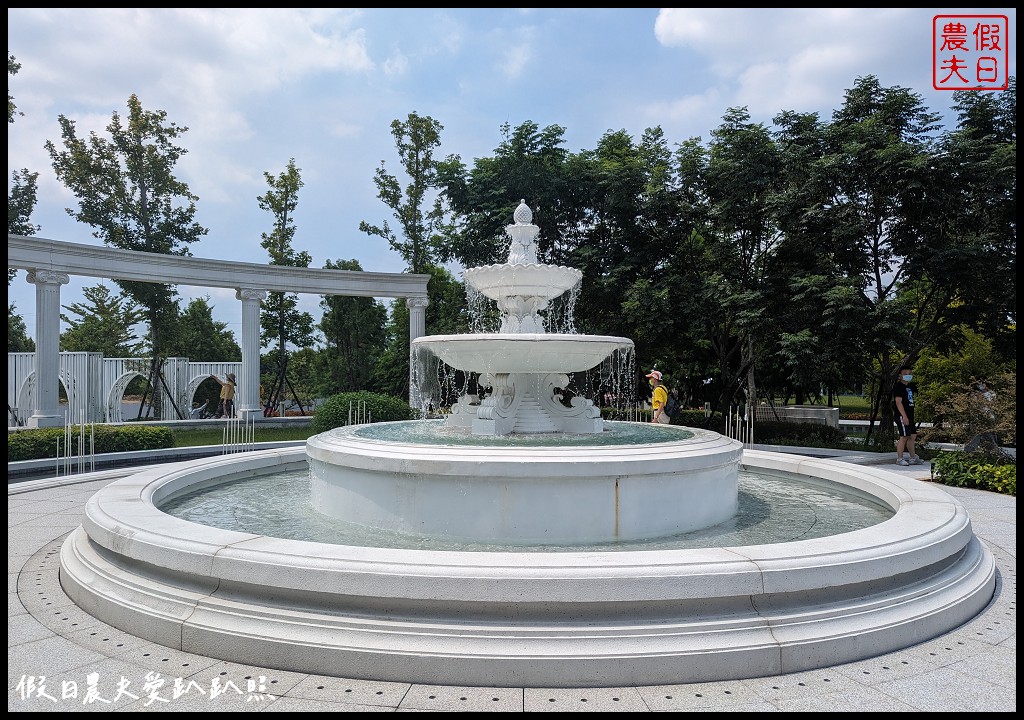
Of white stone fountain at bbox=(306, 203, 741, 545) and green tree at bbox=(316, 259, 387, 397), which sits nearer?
white stone fountain at bbox=(306, 203, 741, 545)

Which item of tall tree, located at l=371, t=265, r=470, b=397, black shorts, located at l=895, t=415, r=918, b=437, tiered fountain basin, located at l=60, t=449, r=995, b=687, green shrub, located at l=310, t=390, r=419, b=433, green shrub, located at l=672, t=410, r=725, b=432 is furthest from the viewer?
tall tree, located at l=371, t=265, r=470, b=397

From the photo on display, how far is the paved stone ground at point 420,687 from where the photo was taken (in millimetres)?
3689

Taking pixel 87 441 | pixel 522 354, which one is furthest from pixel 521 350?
pixel 87 441

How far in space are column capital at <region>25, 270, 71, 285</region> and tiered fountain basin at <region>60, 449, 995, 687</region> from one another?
1734cm

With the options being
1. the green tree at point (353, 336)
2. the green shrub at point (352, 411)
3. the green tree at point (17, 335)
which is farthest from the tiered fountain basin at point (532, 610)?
the green tree at point (17, 335)

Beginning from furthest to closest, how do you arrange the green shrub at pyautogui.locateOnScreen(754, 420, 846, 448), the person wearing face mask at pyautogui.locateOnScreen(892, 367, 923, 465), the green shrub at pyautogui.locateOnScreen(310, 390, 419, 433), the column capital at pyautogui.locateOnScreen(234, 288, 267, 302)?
the column capital at pyautogui.locateOnScreen(234, 288, 267, 302)
the green shrub at pyautogui.locateOnScreen(754, 420, 846, 448)
the green shrub at pyautogui.locateOnScreen(310, 390, 419, 433)
the person wearing face mask at pyautogui.locateOnScreen(892, 367, 923, 465)

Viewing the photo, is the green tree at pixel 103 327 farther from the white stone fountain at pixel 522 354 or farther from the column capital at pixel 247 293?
the white stone fountain at pixel 522 354

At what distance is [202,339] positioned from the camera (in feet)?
121

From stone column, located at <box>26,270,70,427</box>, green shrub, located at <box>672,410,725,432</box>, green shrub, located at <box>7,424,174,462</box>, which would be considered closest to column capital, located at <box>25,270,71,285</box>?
stone column, located at <box>26,270,70,427</box>

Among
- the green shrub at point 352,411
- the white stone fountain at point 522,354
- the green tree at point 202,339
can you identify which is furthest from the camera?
the green tree at point 202,339

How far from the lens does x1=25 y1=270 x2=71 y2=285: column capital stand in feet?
59.3

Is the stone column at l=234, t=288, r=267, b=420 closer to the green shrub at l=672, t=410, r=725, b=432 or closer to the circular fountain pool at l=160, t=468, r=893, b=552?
the circular fountain pool at l=160, t=468, r=893, b=552

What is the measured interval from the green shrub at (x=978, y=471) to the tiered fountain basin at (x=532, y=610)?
808 cm

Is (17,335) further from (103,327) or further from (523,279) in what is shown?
(523,279)
